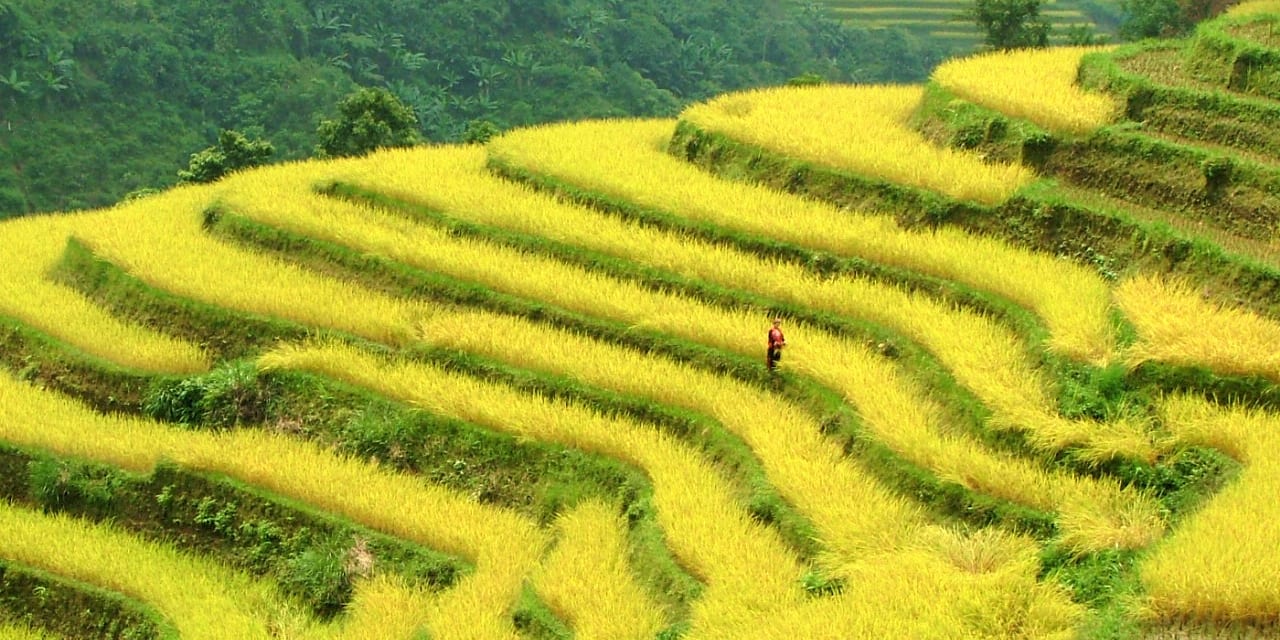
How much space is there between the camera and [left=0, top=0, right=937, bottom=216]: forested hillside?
30062 millimetres

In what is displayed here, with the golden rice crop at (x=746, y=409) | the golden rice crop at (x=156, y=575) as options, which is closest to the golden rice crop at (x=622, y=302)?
the golden rice crop at (x=746, y=409)

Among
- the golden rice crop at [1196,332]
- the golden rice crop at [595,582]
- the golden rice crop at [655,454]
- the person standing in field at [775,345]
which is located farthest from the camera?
the person standing in field at [775,345]

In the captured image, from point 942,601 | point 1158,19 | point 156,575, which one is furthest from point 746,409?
point 1158,19

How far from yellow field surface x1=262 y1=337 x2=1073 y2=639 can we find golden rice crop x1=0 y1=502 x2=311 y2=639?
1.99 metres

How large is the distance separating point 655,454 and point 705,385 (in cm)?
95

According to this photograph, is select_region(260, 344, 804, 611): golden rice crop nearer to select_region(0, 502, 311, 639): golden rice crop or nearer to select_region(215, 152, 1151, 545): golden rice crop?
select_region(215, 152, 1151, 545): golden rice crop

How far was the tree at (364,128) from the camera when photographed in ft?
66.1

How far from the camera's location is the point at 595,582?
9.27m

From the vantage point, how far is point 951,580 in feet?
26.3

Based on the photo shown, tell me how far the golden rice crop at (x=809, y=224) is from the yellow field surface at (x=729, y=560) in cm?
276

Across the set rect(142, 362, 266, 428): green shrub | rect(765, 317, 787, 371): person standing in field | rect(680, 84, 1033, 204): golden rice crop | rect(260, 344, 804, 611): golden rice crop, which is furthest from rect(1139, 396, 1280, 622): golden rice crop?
rect(142, 362, 266, 428): green shrub

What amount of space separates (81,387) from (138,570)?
105 inches

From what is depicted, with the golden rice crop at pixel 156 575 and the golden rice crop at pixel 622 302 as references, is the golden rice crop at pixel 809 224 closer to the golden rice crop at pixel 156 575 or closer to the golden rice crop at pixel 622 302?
the golden rice crop at pixel 622 302

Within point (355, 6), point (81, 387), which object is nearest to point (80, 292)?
point (81, 387)
